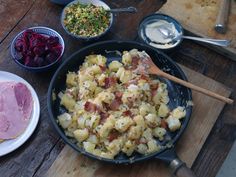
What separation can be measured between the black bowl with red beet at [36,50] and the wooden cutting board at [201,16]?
53cm

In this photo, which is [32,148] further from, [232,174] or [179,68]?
[232,174]

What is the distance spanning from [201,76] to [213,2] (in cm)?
44

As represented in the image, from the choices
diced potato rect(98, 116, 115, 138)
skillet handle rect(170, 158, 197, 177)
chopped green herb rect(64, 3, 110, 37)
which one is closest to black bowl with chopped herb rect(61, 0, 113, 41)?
chopped green herb rect(64, 3, 110, 37)

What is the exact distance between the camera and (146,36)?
5.34 ft

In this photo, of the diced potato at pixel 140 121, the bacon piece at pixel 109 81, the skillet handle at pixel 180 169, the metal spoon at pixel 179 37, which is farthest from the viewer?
the metal spoon at pixel 179 37

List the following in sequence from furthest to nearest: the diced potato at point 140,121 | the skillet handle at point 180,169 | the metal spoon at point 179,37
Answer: the metal spoon at point 179,37
the diced potato at point 140,121
the skillet handle at point 180,169

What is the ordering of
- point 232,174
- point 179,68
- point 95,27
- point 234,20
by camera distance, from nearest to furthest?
1. point 179,68
2. point 95,27
3. point 234,20
4. point 232,174

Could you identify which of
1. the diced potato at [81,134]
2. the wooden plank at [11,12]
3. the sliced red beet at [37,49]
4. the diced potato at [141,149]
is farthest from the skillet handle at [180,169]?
the wooden plank at [11,12]

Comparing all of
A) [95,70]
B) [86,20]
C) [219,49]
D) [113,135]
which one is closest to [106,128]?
[113,135]

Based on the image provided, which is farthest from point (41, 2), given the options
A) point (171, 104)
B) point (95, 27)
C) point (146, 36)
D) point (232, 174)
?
point (232, 174)

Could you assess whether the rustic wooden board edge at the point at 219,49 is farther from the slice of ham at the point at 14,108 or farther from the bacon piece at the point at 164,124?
the slice of ham at the point at 14,108

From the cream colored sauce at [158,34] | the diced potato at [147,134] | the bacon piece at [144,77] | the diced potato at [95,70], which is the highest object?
the cream colored sauce at [158,34]

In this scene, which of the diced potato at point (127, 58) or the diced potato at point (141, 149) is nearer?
the diced potato at point (141, 149)

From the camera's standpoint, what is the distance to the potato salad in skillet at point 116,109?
130cm
